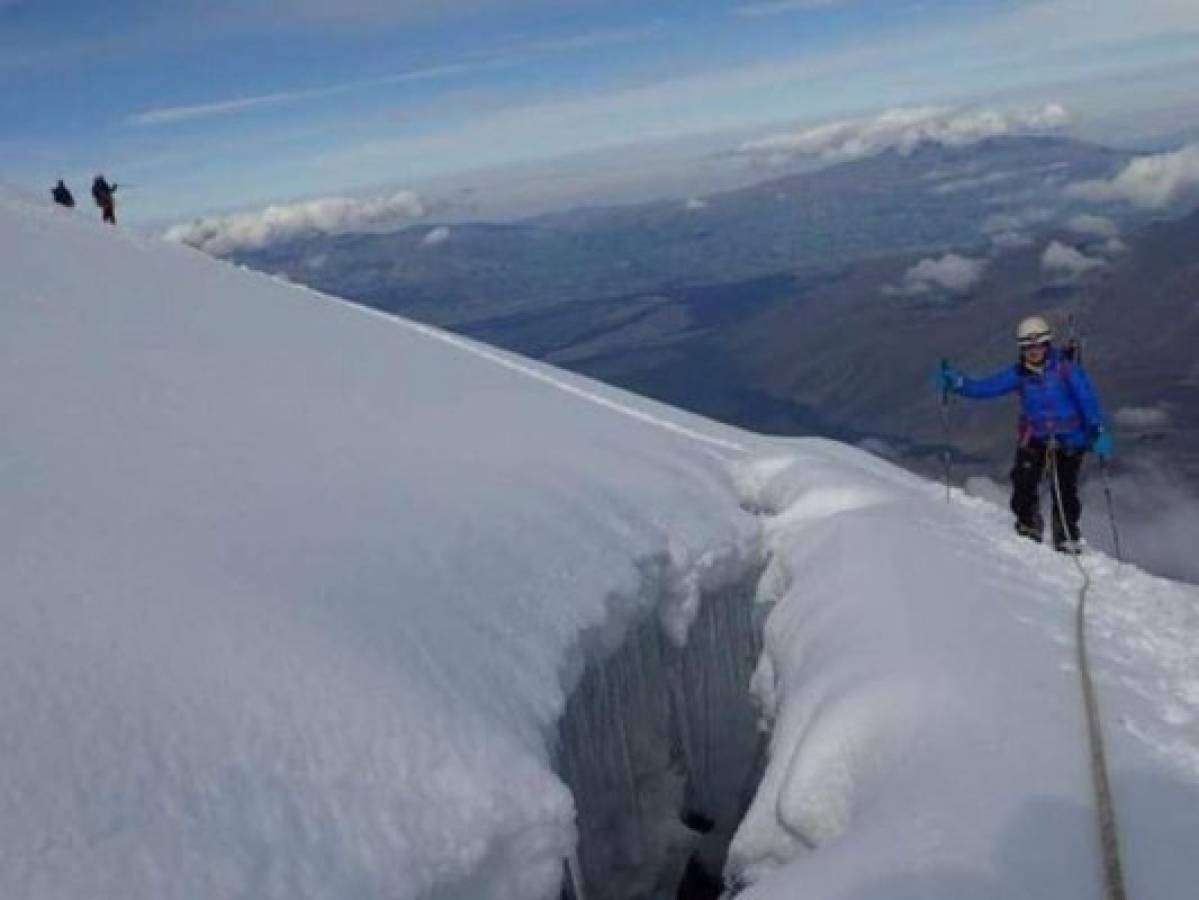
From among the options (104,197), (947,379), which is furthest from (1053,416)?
(104,197)

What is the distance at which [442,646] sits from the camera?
22.8ft

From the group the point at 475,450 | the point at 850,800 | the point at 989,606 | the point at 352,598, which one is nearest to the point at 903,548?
the point at 989,606

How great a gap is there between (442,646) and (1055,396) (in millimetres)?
8207

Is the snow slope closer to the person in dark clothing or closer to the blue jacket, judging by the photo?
the blue jacket

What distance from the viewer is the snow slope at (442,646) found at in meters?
5.00

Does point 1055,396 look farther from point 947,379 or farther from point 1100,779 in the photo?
point 1100,779

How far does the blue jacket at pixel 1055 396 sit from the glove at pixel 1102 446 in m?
0.09

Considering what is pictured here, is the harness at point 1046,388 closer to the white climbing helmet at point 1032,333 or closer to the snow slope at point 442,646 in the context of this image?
the white climbing helmet at point 1032,333

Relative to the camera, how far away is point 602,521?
10.4 m

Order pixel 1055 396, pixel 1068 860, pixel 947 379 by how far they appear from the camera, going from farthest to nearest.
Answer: pixel 947 379 < pixel 1055 396 < pixel 1068 860

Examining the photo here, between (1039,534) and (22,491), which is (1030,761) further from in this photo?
(1039,534)

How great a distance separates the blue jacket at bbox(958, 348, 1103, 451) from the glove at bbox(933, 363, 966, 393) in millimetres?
392

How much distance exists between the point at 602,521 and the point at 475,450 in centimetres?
169

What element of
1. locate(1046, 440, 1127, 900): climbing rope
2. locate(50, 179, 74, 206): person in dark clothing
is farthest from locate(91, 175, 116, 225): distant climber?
locate(1046, 440, 1127, 900): climbing rope
